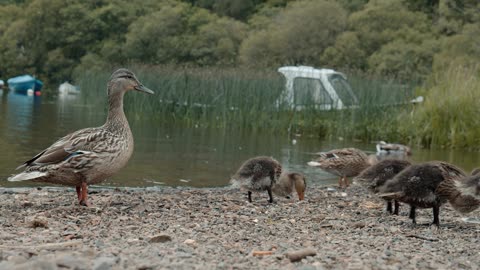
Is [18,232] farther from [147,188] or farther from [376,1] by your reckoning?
[376,1]

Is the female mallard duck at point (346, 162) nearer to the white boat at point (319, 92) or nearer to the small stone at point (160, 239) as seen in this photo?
the small stone at point (160, 239)

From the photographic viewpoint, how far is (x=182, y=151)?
1619 centimetres

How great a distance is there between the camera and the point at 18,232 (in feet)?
20.2

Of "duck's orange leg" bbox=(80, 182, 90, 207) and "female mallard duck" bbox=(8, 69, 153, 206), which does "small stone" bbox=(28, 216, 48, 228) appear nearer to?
"female mallard duck" bbox=(8, 69, 153, 206)

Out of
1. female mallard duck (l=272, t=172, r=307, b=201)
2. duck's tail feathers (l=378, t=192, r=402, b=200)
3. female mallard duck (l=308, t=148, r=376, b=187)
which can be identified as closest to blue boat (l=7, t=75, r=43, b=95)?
female mallard duck (l=308, t=148, r=376, b=187)

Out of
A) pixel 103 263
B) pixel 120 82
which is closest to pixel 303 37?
pixel 120 82

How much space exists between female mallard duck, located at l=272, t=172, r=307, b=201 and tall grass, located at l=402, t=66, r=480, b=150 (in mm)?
11355

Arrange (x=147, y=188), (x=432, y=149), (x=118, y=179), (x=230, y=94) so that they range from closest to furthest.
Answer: (x=147, y=188)
(x=118, y=179)
(x=432, y=149)
(x=230, y=94)

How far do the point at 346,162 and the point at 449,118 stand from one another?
33.2 ft

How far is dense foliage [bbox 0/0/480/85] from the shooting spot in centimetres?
4034

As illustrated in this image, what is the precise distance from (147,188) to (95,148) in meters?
2.77

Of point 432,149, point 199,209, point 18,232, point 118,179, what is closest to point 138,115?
point 432,149

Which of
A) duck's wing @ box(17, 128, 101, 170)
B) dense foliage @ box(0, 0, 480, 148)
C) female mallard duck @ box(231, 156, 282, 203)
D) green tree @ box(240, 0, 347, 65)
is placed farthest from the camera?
green tree @ box(240, 0, 347, 65)

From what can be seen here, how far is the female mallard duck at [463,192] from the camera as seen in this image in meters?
7.13
